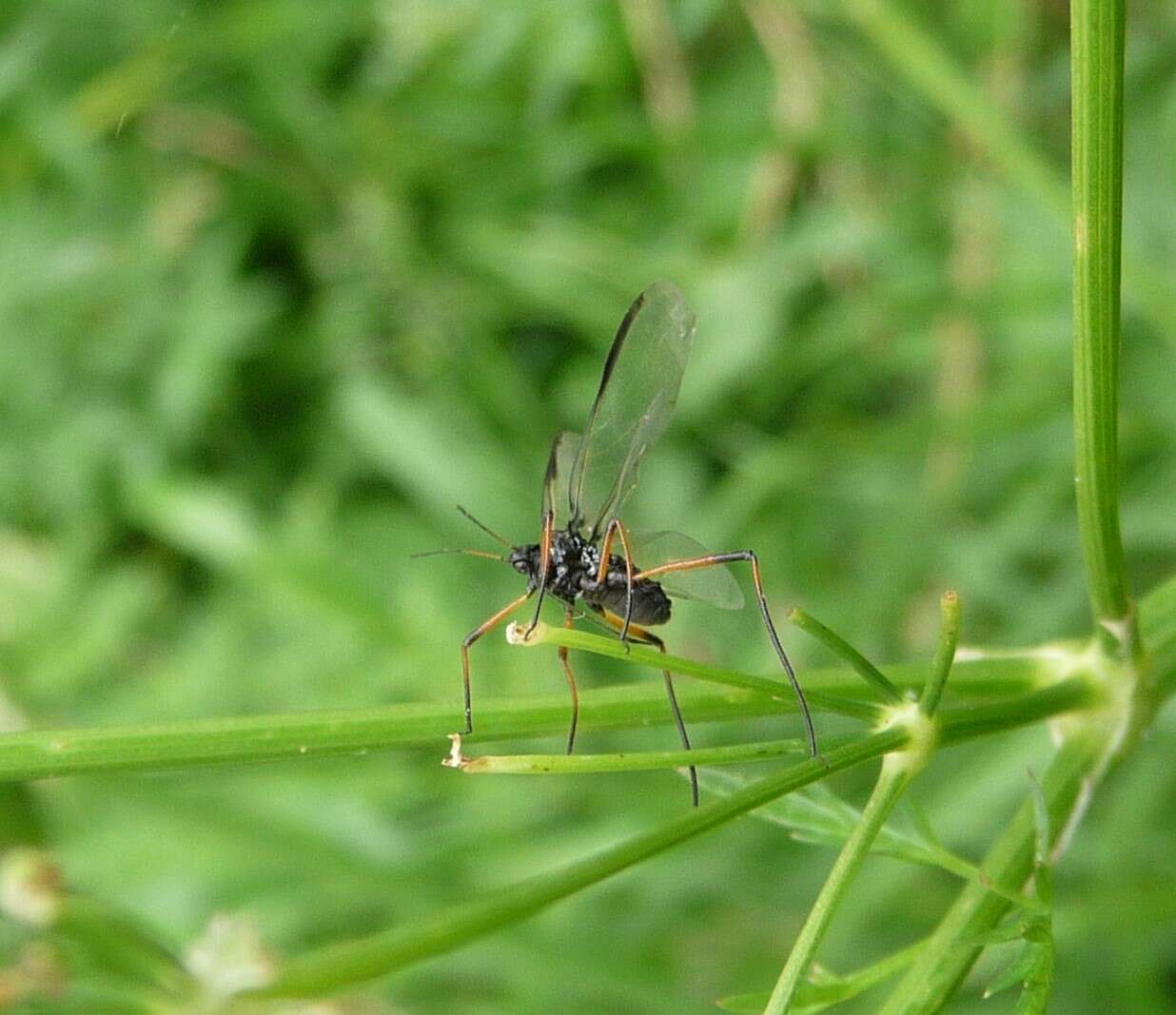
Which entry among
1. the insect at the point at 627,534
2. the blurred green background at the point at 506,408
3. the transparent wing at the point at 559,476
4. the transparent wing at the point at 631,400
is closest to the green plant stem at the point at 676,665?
the insect at the point at 627,534

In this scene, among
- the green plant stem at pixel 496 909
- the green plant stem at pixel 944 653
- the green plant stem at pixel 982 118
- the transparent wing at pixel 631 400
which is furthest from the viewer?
the green plant stem at pixel 982 118

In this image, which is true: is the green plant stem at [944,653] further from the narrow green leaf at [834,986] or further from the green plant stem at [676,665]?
the narrow green leaf at [834,986]

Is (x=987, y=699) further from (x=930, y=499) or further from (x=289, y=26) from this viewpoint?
(x=289, y=26)

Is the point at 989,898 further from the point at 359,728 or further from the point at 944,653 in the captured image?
the point at 359,728

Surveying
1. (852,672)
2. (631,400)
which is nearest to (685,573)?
(631,400)

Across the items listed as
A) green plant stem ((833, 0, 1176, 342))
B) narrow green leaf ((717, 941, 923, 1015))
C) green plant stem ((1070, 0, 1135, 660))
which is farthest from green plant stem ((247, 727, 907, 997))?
green plant stem ((833, 0, 1176, 342))

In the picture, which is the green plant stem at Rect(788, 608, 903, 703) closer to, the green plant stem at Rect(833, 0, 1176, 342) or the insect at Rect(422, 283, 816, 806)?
the insect at Rect(422, 283, 816, 806)
